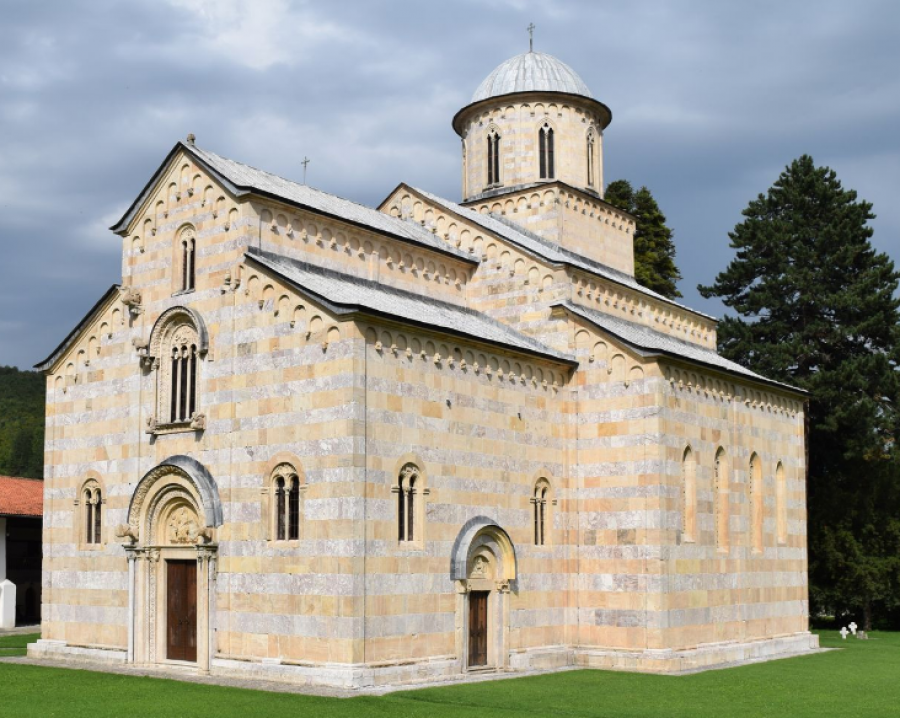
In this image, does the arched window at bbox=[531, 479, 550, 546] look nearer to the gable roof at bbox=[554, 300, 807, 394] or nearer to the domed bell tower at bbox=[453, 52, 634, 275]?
the gable roof at bbox=[554, 300, 807, 394]

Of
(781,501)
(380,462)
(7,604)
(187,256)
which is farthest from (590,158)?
(7,604)

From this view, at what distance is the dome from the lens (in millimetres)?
32344

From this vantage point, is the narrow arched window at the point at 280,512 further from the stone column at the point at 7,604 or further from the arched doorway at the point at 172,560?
the stone column at the point at 7,604

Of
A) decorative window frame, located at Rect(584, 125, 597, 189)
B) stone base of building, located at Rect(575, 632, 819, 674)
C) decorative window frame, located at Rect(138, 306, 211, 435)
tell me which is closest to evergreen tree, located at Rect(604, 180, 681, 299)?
decorative window frame, located at Rect(584, 125, 597, 189)

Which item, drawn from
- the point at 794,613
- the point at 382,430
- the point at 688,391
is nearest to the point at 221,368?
the point at 382,430

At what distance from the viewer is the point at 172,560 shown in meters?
23.0

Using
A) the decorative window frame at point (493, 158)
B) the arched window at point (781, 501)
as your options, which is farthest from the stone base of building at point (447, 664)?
the decorative window frame at point (493, 158)

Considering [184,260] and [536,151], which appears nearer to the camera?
[184,260]

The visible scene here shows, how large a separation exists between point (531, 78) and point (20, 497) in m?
23.8

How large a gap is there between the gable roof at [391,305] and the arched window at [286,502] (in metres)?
3.31

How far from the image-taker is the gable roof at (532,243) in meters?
27.7

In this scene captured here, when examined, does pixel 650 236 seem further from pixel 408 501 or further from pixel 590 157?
pixel 408 501

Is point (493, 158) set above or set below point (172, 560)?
above

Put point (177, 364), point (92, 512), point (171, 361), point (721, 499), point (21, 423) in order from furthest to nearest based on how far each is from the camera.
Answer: point (21, 423) → point (721, 499) → point (92, 512) → point (171, 361) → point (177, 364)
